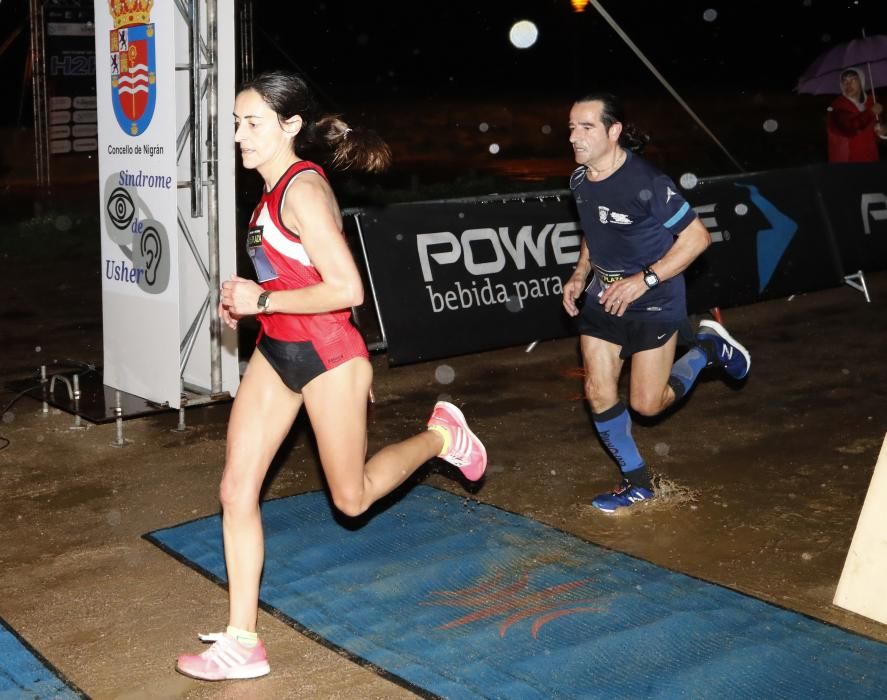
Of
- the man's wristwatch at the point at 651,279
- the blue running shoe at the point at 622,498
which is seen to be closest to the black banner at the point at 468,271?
the blue running shoe at the point at 622,498

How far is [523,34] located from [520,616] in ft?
174

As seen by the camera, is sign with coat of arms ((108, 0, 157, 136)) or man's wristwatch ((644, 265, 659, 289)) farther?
sign with coat of arms ((108, 0, 157, 136))

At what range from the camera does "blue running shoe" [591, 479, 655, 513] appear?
6359 millimetres

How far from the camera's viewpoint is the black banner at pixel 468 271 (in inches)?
376

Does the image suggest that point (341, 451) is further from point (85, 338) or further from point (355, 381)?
point (85, 338)

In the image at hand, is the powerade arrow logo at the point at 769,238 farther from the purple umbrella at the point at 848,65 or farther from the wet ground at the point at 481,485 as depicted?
the purple umbrella at the point at 848,65

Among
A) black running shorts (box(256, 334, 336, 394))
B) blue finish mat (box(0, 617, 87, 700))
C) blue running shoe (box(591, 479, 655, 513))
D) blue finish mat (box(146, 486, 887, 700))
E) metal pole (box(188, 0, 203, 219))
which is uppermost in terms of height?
metal pole (box(188, 0, 203, 219))

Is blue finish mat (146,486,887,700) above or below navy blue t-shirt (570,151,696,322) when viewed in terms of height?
below

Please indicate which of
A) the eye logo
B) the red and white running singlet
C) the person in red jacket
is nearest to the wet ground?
the red and white running singlet

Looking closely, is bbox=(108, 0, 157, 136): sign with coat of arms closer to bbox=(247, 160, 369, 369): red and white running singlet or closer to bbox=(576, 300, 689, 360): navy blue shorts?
bbox=(576, 300, 689, 360): navy blue shorts

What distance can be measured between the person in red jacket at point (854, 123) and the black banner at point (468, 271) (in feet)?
12.1

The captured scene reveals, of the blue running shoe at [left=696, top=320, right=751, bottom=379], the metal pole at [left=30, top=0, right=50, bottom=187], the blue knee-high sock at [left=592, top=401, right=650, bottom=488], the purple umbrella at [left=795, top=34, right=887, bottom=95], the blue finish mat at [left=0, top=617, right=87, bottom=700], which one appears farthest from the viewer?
the metal pole at [left=30, top=0, right=50, bottom=187]

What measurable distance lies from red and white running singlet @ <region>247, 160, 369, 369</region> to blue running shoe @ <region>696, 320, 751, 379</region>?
3.43 meters

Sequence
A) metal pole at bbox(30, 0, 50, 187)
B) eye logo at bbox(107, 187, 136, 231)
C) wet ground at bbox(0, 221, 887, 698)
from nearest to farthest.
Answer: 1. wet ground at bbox(0, 221, 887, 698)
2. eye logo at bbox(107, 187, 136, 231)
3. metal pole at bbox(30, 0, 50, 187)
